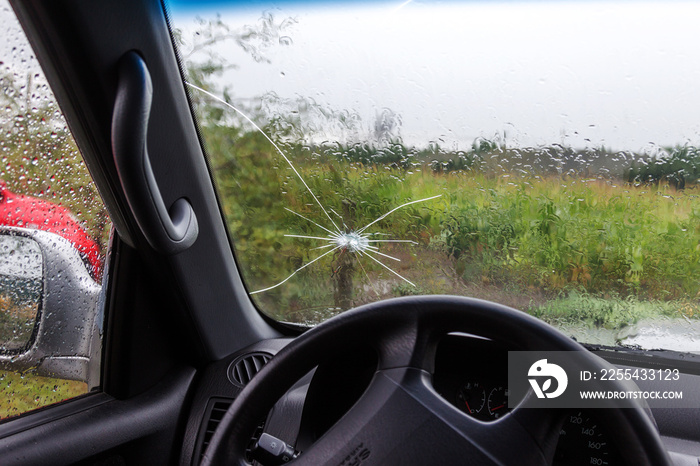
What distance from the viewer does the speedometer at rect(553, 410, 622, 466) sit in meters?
1.53

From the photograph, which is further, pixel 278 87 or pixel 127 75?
pixel 278 87

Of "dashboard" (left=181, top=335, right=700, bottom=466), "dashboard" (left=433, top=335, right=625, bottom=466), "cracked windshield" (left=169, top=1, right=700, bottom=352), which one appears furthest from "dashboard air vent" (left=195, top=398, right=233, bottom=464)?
"dashboard" (left=433, top=335, right=625, bottom=466)

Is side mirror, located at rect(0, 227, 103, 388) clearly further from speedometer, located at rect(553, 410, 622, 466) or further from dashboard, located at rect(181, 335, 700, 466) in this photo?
speedometer, located at rect(553, 410, 622, 466)

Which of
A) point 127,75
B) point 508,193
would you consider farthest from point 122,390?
point 508,193

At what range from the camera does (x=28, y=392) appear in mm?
1834

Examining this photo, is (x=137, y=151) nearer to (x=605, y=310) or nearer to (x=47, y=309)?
(x=47, y=309)

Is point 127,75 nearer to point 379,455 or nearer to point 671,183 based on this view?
point 379,455

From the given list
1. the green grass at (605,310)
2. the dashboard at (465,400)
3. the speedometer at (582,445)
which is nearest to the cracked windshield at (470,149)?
the green grass at (605,310)

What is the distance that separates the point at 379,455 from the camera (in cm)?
128

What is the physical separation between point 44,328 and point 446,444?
4.86 ft

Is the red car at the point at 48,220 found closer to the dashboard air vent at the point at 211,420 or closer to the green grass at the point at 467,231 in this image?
the green grass at the point at 467,231

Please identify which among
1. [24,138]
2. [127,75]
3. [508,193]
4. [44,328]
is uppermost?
[127,75]

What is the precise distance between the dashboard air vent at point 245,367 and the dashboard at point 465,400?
33 centimetres

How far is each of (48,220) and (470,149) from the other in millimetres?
1506
